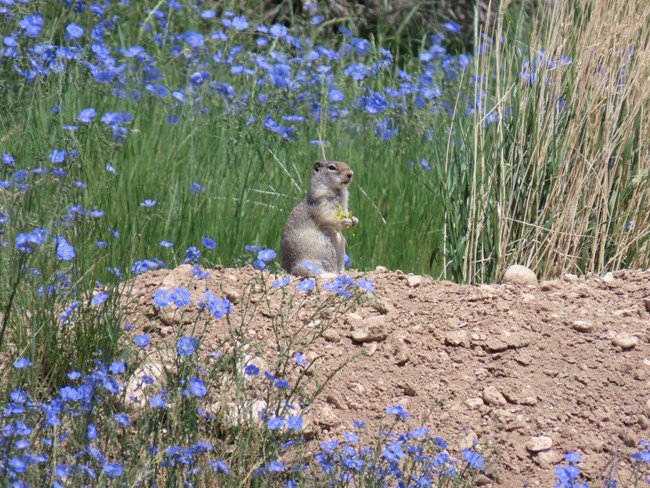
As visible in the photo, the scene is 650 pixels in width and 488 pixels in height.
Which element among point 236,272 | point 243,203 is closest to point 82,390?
point 236,272

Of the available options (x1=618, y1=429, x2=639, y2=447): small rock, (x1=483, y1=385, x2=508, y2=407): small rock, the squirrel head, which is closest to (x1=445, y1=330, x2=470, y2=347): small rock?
(x1=483, y1=385, x2=508, y2=407): small rock

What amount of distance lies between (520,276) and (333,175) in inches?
47.0

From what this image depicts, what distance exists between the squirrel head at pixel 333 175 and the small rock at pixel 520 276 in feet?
3.44

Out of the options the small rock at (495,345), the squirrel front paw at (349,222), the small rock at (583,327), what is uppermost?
the squirrel front paw at (349,222)

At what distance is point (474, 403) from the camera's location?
405 cm

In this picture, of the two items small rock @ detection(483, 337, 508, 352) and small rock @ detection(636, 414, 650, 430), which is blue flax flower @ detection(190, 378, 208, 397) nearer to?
small rock @ detection(483, 337, 508, 352)

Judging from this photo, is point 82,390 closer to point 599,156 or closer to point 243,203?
point 243,203

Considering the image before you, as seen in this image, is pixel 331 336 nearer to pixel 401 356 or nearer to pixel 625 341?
pixel 401 356

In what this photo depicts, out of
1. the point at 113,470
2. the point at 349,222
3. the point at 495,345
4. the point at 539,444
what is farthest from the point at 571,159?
the point at 113,470

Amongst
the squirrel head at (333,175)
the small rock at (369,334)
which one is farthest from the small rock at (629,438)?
the squirrel head at (333,175)

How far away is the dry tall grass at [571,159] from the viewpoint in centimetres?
547

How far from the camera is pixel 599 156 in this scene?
5512 millimetres

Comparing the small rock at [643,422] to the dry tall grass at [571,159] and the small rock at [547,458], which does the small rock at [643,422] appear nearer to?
the small rock at [547,458]

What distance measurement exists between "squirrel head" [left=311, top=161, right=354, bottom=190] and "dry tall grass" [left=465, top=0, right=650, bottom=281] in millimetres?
669
